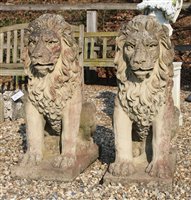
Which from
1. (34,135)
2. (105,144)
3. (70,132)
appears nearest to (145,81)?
(70,132)

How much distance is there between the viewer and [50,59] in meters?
3.84

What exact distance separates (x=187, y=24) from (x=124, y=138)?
9.65 m

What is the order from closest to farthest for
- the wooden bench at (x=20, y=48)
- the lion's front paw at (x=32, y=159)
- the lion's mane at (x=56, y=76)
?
the lion's mane at (x=56, y=76), the lion's front paw at (x=32, y=159), the wooden bench at (x=20, y=48)

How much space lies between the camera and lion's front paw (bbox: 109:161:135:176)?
4.00 metres

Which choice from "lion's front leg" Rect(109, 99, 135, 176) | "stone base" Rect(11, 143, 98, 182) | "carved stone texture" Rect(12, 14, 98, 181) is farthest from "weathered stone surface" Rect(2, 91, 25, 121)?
"lion's front leg" Rect(109, 99, 135, 176)

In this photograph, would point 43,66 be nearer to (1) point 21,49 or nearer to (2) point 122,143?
(2) point 122,143

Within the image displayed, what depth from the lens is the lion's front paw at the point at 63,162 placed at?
4141 millimetres

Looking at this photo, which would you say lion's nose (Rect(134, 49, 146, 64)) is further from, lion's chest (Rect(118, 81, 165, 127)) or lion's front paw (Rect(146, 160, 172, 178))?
lion's front paw (Rect(146, 160, 172, 178))

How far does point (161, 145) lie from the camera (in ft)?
13.1

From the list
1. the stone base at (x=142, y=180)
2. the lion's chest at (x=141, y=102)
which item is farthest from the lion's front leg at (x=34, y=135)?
the lion's chest at (x=141, y=102)

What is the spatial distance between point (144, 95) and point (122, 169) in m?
0.64

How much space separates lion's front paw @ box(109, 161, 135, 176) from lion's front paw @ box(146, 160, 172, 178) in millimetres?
136

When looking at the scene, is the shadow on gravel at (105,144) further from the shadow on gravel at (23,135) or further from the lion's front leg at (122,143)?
the shadow on gravel at (23,135)

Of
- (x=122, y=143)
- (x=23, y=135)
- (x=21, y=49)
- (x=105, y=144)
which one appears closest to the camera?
(x=122, y=143)
